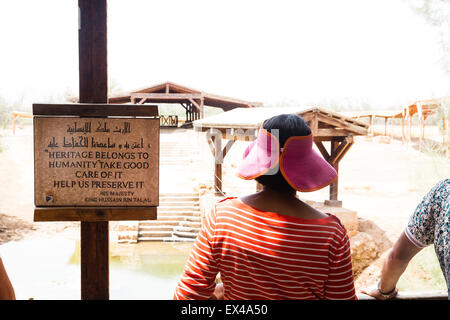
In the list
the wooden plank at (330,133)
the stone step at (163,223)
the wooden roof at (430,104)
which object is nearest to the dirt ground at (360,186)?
the wooden roof at (430,104)

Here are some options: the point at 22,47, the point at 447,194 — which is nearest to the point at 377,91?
the point at 22,47

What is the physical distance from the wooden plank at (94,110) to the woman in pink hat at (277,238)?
541 mm

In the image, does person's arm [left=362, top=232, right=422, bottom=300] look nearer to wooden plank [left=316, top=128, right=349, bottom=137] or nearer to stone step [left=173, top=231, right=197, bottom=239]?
wooden plank [left=316, top=128, right=349, bottom=137]

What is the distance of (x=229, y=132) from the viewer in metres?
8.09

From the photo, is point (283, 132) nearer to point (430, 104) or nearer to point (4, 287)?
point (4, 287)

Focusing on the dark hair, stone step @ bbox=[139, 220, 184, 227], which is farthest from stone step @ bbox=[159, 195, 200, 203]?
the dark hair

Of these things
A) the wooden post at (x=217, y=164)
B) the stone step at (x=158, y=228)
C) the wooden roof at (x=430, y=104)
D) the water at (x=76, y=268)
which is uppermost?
the wooden roof at (x=430, y=104)

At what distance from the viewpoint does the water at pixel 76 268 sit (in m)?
7.51

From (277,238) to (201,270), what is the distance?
225 mm

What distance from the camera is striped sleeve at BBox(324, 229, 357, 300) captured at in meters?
1.02

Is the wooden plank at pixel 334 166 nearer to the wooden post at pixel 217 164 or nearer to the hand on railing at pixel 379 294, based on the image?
the wooden post at pixel 217 164
